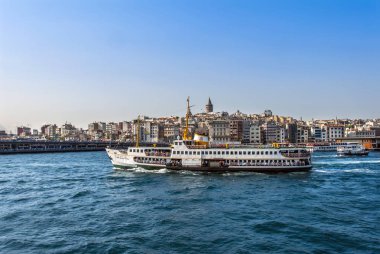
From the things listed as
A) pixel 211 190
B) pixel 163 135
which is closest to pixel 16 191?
pixel 211 190

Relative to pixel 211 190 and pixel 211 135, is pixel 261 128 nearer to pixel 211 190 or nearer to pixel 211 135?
pixel 211 135

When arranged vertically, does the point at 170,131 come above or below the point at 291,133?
above

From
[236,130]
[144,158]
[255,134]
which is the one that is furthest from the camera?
[236,130]

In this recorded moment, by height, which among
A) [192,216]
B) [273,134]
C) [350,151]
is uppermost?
[273,134]

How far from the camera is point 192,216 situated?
81.2 feet

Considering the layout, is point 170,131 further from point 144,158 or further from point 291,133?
point 144,158

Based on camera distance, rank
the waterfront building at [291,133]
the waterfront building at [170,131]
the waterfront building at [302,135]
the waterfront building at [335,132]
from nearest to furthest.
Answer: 1. the waterfront building at [291,133]
2. the waterfront building at [302,135]
3. the waterfront building at [335,132]
4. the waterfront building at [170,131]

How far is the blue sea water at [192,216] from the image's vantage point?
18.7 metres

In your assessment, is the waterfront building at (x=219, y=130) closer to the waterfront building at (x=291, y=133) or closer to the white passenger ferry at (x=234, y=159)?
the waterfront building at (x=291, y=133)

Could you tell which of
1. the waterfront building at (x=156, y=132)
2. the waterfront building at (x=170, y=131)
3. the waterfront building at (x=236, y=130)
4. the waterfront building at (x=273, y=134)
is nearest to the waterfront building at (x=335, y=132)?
the waterfront building at (x=273, y=134)

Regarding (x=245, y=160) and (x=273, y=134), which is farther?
(x=273, y=134)

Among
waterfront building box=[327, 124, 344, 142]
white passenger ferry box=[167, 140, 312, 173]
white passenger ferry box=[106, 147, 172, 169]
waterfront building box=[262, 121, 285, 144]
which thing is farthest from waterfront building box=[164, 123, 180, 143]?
white passenger ferry box=[167, 140, 312, 173]

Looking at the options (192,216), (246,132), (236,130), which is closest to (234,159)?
(192,216)

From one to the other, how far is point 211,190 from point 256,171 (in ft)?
48.2
